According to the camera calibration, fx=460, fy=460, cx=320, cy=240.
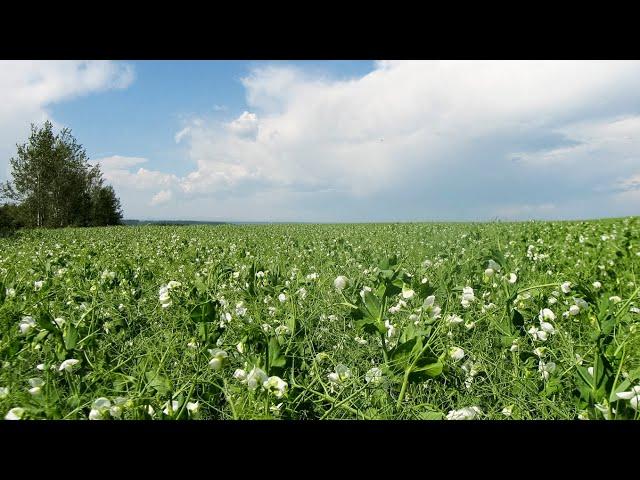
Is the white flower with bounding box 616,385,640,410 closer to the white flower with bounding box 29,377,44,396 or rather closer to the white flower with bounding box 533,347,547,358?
the white flower with bounding box 533,347,547,358

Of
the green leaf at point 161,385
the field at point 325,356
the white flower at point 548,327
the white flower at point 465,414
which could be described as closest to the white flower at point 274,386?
the field at point 325,356

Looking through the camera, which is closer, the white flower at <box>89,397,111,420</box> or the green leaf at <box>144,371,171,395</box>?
the white flower at <box>89,397,111,420</box>

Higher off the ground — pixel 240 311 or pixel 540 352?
pixel 240 311

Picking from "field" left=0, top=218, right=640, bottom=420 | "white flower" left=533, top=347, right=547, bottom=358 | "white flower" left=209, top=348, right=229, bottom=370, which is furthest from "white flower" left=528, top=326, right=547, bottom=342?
"white flower" left=209, top=348, right=229, bottom=370

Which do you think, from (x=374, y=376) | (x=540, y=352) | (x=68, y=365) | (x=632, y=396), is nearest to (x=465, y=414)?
(x=374, y=376)

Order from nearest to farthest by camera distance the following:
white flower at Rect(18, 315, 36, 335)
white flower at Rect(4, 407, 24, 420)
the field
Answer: white flower at Rect(4, 407, 24, 420)
the field
white flower at Rect(18, 315, 36, 335)

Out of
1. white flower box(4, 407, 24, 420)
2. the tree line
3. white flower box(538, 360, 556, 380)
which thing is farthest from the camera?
the tree line

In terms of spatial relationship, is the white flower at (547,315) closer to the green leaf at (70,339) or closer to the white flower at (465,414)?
the white flower at (465,414)

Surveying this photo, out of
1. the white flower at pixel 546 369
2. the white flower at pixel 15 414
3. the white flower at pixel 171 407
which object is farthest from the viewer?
the white flower at pixel 546 369

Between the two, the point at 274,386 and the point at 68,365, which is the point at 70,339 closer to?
the point at 68,365

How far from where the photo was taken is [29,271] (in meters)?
5.65

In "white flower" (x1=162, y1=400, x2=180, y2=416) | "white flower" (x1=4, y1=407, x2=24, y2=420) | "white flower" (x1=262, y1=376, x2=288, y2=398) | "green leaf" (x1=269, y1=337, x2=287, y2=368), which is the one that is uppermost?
"green leaf" (x1=269, y1=337, x2=287, y2=368)

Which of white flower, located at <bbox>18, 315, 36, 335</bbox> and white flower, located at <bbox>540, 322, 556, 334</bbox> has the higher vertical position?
white flower, located at <bbox>18, 315, 36, 335</bbox>

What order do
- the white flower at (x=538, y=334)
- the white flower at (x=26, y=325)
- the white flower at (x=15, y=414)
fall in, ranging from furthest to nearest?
the white flower at (x=538, y=334)
the white flower at (x=26, y=325)
the white flower at (x=15, y=414)
